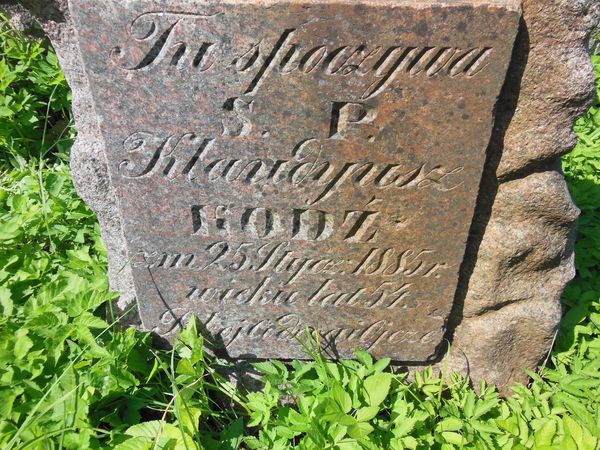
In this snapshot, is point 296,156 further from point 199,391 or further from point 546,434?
point 546,434

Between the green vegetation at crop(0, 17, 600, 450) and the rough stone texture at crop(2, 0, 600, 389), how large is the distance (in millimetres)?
178

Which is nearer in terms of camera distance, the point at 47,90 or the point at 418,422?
the point at 418,422

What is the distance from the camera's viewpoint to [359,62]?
5.29ft

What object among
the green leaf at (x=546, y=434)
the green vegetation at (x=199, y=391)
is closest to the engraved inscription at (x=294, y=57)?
the green vegetation at (x=199, y=391)

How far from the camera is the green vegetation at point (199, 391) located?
1.86m

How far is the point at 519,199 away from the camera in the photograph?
1944 mm

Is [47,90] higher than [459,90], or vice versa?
[47,90]

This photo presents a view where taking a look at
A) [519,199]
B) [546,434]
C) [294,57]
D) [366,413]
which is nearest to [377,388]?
[366,413]

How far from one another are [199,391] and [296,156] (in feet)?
3.50

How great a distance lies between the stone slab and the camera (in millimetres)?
1555

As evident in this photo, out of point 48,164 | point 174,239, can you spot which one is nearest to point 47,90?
point 48,164

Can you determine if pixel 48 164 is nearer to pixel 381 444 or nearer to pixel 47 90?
pixel 47 90

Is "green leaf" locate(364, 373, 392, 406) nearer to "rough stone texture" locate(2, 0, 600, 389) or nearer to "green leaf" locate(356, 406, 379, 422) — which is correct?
"green leaf" locate(356, 406, 379, 422)

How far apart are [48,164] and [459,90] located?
2889 mm
